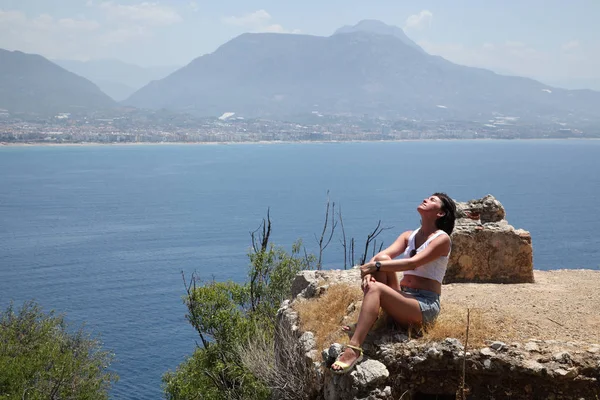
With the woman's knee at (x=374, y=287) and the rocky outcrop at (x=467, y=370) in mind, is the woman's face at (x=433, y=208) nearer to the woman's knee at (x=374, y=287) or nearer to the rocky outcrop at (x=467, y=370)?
the woman's knee at (x=374, y=287)

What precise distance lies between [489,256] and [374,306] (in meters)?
6.44

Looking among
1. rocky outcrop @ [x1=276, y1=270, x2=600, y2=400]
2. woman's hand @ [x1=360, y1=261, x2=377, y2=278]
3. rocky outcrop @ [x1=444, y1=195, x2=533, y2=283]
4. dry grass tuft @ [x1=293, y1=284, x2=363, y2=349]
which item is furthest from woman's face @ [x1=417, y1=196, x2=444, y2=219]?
rocky outcrop @ [x1=444, y1=195, x2=533, y2=283]

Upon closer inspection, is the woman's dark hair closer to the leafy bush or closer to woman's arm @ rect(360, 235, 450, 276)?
woman's arm @ rect(360, 235, 450, 276)

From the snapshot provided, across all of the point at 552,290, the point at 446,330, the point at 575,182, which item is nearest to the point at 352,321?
the point at 446,330

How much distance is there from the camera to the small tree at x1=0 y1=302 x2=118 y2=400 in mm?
25266

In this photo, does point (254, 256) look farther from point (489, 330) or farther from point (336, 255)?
point (336, 255)

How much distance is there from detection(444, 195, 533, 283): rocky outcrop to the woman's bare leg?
18.2 feet

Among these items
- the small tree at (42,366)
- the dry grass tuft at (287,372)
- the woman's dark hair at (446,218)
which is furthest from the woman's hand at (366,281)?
the small tree at (42,366)

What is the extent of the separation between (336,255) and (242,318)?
52.0 metres

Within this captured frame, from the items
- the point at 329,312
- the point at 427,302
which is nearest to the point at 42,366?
the point at 329,312

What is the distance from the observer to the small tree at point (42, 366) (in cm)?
2527

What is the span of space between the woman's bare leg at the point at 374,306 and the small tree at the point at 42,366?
18214 millimetres

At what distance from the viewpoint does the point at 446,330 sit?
9.69m

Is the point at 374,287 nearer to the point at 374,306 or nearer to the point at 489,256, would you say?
the point at 374,306
